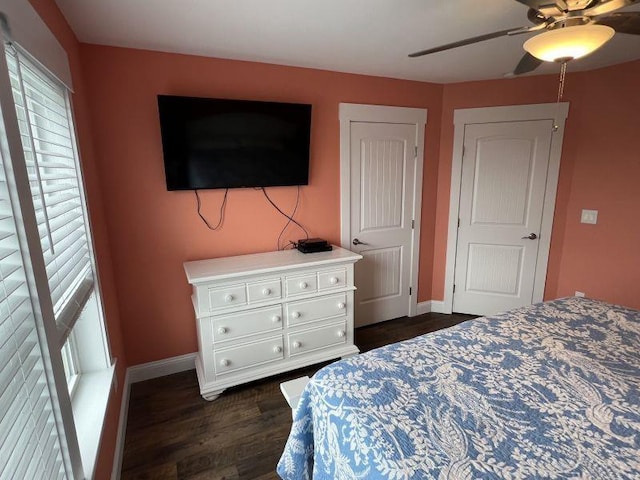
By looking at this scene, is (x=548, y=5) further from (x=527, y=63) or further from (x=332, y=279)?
(x=332, y=279)

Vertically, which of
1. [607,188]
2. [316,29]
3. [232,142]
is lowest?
[607,188]

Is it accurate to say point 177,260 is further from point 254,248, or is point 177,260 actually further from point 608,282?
point 608,282

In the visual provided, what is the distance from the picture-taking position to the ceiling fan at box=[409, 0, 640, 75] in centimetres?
119

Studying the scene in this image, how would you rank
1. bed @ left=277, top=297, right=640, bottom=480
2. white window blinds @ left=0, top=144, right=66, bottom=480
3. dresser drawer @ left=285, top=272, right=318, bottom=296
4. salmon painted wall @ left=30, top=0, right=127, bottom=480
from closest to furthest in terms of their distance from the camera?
1. white window blinds @ left=0, top=144, right=66, bottom=480
2. bed @ left=277, top=297, right=640, bottom=480
3. salmon painted wall @ left=30, top=0, right=127, bottom=480
4. dresser drawer @ left=285, top=272, right=318, bottom=296

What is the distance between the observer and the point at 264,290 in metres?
2.29

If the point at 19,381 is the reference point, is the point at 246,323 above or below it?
below

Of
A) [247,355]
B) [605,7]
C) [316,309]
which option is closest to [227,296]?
[247,355]

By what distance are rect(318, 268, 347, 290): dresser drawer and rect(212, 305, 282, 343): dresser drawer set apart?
1.17ft

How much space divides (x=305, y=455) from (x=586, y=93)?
11.3 feet

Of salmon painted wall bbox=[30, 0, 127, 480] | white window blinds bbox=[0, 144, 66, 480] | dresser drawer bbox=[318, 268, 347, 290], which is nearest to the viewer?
white window blinds bbox=[0, 144, 66, 480]

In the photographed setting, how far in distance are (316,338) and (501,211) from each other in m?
2.12

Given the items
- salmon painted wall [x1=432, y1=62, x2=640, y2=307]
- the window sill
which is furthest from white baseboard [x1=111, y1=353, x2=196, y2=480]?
salmon painted wall [x1=432, y1=62, x2=640, y2=307]

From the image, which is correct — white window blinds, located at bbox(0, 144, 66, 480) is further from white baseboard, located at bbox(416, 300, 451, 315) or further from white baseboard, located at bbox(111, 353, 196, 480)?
white baseboard, located at bbox(416, 300, 451, 315)

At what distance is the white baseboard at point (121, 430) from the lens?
1666 millimetres
